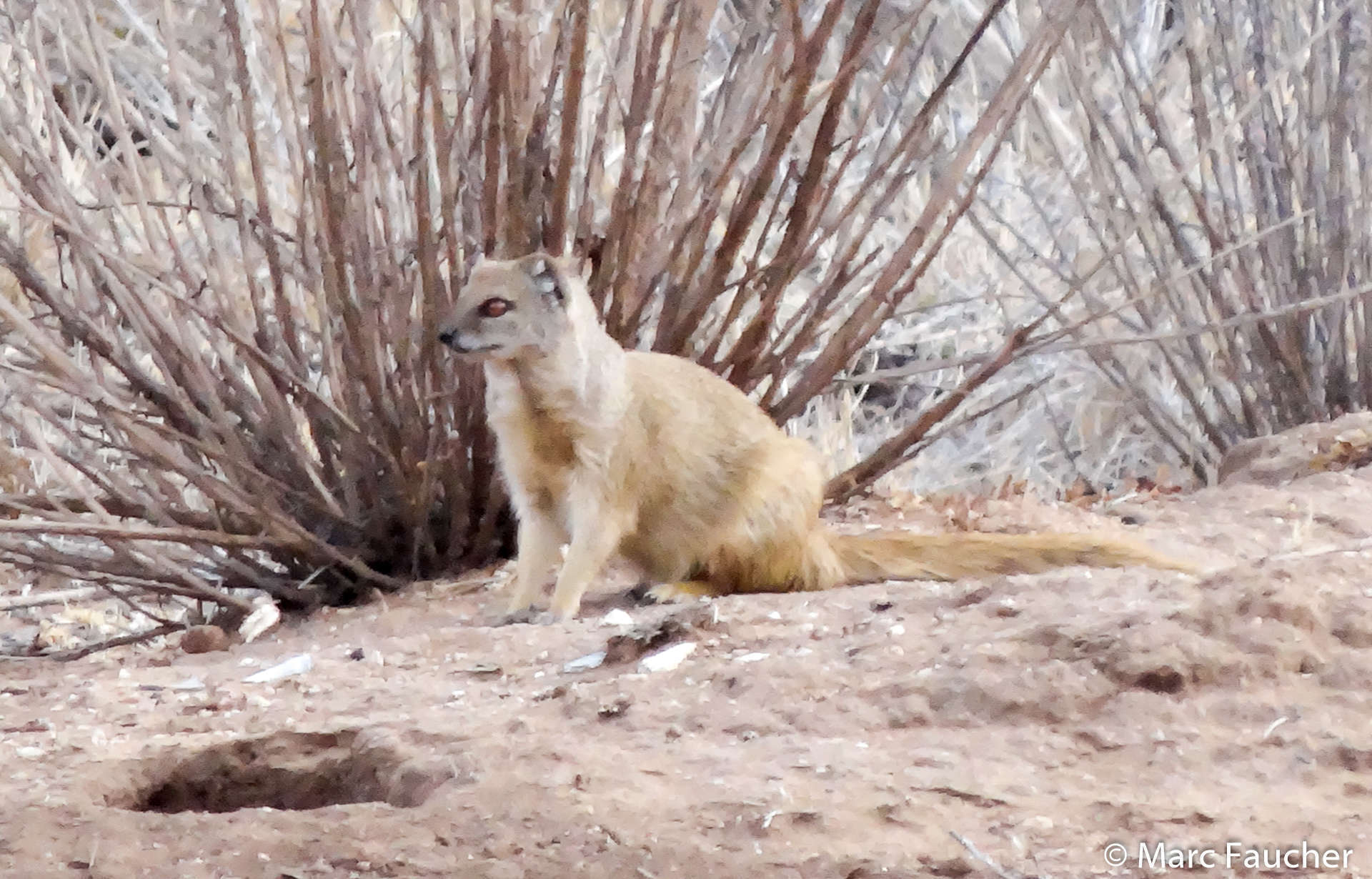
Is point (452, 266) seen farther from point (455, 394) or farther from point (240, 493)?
point (240, 493)

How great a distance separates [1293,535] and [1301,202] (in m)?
1.15

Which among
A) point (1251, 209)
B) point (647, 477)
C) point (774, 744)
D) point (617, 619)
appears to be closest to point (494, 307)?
point (647, 477)

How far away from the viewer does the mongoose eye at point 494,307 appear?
2.42m

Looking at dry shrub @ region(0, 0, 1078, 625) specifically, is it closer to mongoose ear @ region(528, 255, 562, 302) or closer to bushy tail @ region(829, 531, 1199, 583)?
mongoose ear @ region(528, 255, 562, 302)

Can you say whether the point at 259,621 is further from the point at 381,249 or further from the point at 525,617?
the point at 381,249

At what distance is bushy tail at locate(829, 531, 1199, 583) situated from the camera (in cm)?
238

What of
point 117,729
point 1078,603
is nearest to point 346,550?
point 117,729

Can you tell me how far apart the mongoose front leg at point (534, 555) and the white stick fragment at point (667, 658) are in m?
0.68

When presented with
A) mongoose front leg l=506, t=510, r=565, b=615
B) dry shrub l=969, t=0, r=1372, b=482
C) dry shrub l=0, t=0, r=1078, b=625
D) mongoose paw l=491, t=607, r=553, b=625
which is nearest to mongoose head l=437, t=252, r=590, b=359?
dry shrub l=0, t=0, r=1078, b=625

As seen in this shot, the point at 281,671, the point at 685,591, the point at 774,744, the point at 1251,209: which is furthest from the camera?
the point at 1251,209

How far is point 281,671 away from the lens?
199 centimetres

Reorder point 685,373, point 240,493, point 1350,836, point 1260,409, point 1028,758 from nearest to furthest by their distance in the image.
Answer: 1. point 1350,836
2. point 1028,758
3. point 240,493
4. point 685,373
5. point 1260,409

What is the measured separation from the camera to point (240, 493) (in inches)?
99.5

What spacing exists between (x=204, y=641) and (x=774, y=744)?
4.35 feet
